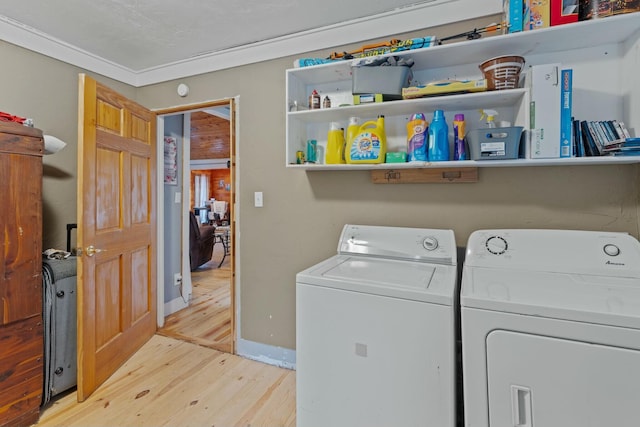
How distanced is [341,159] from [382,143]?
0.84 ft

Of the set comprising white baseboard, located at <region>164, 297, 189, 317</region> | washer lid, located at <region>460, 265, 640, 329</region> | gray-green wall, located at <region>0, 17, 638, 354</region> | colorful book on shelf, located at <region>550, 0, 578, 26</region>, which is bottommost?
white baseboard, located at <region>164, 297, 189, 317</region>

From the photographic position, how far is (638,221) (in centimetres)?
141

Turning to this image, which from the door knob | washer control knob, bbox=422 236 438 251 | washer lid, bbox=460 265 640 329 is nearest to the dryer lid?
washer control knob, bbox=422 236 438 251

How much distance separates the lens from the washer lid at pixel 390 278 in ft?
3.62

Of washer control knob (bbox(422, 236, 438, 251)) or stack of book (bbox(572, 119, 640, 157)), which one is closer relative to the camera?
stack of book (bbox(572, 119, 640, 157))

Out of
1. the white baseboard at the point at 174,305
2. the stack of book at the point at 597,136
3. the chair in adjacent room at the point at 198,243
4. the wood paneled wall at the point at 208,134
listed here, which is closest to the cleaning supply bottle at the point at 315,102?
the stack of book at the point at 597,136

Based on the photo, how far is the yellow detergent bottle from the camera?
5.42 feet

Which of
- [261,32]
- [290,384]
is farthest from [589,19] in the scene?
[290,384]

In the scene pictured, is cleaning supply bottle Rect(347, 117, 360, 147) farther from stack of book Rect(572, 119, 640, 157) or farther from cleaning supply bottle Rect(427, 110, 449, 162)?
stack of book Rect(572, 119, 640, 157)

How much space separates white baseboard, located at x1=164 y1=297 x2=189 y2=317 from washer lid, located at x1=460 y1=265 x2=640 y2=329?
2759mm

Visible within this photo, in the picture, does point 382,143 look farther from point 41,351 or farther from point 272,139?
point 41,351

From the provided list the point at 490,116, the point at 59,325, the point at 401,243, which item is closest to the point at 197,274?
the point at 59,325

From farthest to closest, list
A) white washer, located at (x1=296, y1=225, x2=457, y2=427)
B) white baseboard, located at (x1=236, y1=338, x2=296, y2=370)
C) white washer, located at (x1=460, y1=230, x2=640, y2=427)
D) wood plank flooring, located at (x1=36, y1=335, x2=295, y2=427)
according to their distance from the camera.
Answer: white baseboard, located at (x1=236, y1=338, x2=296, y2=370), wood plank flooring, located at (x1=36, y1=335, x2=295, y2=427), white washer, located at (x1=296, y1=225, x2=457, y2=427), white washer, located at (x1=460, y1=230, x2=640, y2=427)

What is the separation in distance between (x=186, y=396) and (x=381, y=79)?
6.85 ft
